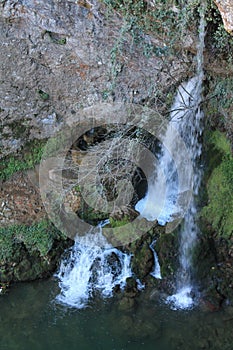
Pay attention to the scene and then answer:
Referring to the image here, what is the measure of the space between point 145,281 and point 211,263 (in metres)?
0.99

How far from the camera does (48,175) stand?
20.7ft

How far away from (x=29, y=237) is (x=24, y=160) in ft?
4.04

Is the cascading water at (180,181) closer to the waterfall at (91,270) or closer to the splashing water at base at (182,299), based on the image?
the splashing water at base at (182,299)

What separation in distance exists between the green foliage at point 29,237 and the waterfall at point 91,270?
375 mm

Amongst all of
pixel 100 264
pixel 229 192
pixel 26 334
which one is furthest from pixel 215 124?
pixel 26 334

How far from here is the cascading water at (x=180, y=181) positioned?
5621mm

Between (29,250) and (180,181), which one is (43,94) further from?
(180,181)

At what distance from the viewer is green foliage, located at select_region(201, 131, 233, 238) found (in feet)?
19.8

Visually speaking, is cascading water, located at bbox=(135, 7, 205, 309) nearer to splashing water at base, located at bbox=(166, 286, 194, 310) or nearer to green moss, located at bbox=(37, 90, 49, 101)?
splashing water at base, located at bbox=(166, 286, 194, 310)

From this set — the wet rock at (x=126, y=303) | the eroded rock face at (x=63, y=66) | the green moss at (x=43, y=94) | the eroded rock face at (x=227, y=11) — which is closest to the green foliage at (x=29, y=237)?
the eroded rock face at (x=63, y=66)

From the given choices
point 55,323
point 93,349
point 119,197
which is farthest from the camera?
point 119,197

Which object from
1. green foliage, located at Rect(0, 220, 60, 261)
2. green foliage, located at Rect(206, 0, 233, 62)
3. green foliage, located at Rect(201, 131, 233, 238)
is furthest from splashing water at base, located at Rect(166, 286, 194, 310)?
green foliage, located at Rect(206, 0, 233, 62)

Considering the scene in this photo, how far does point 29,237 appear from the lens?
6148mm

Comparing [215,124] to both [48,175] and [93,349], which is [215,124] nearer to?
[48,175]
